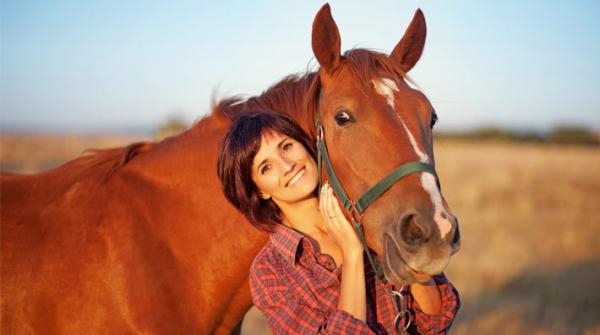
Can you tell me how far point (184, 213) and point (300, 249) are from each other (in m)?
0.74

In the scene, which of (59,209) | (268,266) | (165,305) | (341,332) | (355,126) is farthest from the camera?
(59,209)

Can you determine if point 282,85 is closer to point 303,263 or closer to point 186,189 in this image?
point 186,189

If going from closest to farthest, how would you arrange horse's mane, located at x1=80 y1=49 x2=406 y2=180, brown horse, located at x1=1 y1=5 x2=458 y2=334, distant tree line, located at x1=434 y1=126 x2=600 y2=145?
brown horse, located at x1=1 y1=5 x2=458 y2=334 < horse's mane, located at x1=80 y1=49 x2=406 y2=180 < distant tree line, located at x1=434 y1=126 x2=600 y2=145

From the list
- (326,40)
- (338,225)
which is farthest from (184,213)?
(326,40)

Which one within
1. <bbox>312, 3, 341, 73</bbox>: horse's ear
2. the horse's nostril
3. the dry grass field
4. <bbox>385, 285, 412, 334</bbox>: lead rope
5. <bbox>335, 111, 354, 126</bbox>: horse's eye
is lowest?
the dry grass field

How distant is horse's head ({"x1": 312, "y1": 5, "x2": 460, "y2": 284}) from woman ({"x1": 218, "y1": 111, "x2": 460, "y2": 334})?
17cm

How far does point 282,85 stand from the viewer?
2.67 metres

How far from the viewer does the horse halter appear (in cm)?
186

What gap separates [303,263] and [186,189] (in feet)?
2.77

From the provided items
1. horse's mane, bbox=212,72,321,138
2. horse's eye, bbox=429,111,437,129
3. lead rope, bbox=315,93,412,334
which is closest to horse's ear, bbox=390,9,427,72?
horse's eye, bbox=429,111,437,129

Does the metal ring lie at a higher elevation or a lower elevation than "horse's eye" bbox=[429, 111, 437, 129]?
lower

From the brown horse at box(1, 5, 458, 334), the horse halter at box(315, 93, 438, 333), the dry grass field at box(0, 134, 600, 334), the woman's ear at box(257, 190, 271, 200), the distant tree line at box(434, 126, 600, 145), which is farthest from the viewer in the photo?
the distant tree line at box(434, 126, 600, 145)

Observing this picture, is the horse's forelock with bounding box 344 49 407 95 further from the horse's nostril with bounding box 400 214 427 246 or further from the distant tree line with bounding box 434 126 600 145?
the distant tree line with bounding box 434 126 600 145

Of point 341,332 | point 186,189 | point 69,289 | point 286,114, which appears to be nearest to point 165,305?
point 69,289
